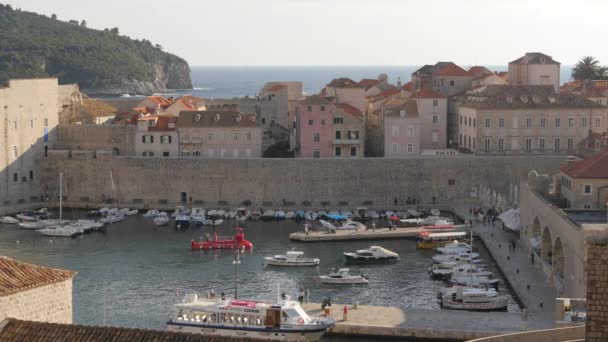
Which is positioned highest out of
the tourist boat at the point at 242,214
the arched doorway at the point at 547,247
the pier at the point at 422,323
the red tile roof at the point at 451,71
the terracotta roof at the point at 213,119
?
the red tile roof at the point at 451,71

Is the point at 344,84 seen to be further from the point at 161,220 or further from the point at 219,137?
the point at 161,220

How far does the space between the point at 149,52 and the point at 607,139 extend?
12582cm

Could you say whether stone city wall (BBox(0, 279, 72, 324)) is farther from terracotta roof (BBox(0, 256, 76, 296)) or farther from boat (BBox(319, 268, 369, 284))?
boat (BBox(319, 268, 369, 284))

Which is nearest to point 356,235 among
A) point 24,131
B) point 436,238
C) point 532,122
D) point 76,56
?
point 436,238

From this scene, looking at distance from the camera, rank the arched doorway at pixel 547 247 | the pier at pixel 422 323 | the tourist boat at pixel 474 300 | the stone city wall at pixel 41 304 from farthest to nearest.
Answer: the arched doorway at pixel 547 247, the tourist boat at pixel 474 300, the pier at pixel 422 323, the stone city wall at pixel 41 304

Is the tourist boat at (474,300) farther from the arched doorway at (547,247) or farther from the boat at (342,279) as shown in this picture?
the arched doorway at (547,247)

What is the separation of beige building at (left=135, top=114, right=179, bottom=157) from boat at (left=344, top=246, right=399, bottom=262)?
17779 millimetres

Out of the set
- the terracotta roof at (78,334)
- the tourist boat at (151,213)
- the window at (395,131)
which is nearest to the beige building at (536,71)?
the window at (395,131)

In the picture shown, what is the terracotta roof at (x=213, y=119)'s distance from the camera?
54.3 metres

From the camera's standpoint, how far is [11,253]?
134ft

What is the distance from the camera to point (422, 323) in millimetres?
28094

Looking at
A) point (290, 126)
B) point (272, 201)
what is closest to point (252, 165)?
point (272, 201)

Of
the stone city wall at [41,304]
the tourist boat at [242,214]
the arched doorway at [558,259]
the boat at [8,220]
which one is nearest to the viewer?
the stone city wall at [41,304]

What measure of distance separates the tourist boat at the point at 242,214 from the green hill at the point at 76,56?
79791 millimetres
